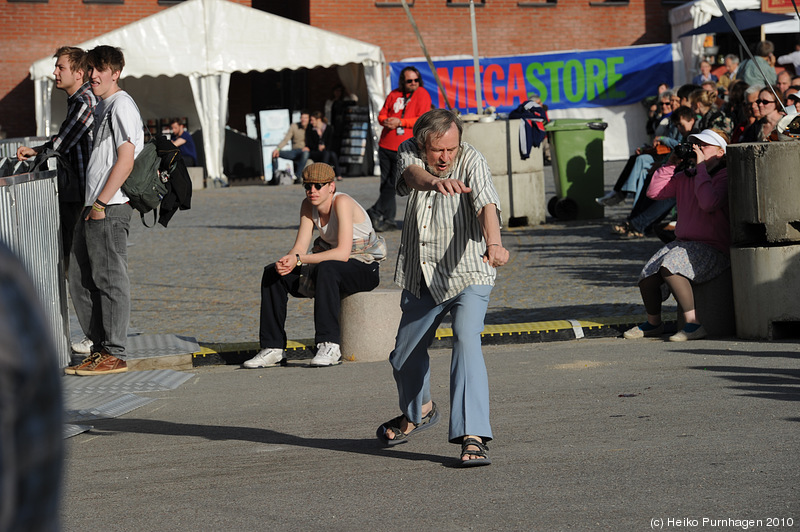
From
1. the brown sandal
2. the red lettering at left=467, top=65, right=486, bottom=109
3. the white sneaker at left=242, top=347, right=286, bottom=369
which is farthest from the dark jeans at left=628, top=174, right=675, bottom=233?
the red lettering at left=467, top=65, right=486, bottom=109

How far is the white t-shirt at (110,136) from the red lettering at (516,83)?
2283 cm

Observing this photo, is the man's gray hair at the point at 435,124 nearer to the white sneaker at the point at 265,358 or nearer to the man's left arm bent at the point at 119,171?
the man's left arm bent at the point at 119,171

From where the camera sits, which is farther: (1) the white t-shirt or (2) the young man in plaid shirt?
(2) the young man in plaid shirt

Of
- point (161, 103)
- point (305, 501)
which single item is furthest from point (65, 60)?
point (161, 103)

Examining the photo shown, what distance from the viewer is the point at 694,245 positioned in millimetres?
8609

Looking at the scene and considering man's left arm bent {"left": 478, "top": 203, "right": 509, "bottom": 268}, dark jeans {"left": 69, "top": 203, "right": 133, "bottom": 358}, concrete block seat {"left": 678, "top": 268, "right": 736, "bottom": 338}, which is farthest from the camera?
concrete block seat {"left": 678, "top": 268, "right": 736, "bottom": 338}

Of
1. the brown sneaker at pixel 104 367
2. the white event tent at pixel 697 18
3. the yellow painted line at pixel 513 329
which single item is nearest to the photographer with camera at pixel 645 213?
the yellow painted line at pixel 513 329

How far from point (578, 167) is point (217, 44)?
41.8 feet

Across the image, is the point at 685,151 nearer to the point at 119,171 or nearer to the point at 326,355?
the point at 326,355

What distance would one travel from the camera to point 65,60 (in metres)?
8.12

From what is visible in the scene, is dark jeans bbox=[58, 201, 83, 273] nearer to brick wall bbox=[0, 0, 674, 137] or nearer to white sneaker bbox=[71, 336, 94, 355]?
white sneaker bbox=[71, 336, 94, 355]

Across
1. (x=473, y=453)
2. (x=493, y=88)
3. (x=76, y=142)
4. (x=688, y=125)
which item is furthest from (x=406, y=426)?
(x=493, y=88)

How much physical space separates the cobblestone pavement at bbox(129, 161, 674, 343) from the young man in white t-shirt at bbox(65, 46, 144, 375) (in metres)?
1.27

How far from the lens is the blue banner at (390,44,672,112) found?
29984mm
